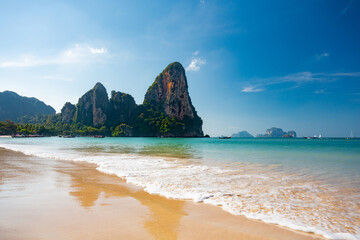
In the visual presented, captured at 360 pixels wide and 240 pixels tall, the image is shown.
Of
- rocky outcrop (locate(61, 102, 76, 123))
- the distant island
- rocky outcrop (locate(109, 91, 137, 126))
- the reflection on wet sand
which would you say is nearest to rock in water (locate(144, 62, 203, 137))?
the distant island

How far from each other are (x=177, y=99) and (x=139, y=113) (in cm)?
3907

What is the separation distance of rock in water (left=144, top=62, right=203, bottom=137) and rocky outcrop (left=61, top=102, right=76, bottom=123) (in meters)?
77.9

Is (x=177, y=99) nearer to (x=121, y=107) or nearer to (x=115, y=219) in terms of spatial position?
(x=121, y=107)

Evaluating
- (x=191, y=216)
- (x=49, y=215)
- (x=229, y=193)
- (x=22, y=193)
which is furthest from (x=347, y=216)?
(x=22, y=193)

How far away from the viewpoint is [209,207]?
15.0 ft

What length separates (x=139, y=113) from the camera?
17712 cm

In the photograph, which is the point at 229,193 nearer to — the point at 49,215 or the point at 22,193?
the point at 49,215

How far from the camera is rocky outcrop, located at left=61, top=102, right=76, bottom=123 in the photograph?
596 ft

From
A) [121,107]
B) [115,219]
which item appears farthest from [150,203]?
[121,107]

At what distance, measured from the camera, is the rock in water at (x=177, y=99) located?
6609 inches

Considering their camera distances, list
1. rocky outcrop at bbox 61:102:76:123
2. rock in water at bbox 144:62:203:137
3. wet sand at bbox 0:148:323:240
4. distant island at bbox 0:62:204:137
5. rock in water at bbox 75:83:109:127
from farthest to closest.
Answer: rocky outcrop at bbox 61:102:76:123, rock in water at bbox 75:83:109:127, rock in water at bbox 144:62:203:137, distant island at bbox 0:62:204:137, wet sand at bbox 0:148:323:240

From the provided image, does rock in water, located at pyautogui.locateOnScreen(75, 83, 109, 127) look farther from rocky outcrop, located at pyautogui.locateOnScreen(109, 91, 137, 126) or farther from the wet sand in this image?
the wet sand

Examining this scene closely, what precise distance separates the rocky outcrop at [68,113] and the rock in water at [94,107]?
895 cm

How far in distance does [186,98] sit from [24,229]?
166 meters
